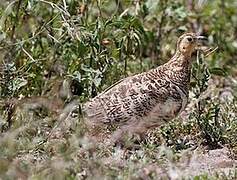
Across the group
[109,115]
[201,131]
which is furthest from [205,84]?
[109,115]

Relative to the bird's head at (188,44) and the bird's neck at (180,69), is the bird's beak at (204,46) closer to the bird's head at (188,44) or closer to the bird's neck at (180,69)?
the bird's head at (188,44)

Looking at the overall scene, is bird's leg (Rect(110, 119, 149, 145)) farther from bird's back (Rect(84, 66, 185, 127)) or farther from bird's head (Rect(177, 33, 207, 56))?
bird's head (Rect(177, 33, 207, 56))

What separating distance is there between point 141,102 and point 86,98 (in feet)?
2.60

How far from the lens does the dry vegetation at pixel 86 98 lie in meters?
5.02

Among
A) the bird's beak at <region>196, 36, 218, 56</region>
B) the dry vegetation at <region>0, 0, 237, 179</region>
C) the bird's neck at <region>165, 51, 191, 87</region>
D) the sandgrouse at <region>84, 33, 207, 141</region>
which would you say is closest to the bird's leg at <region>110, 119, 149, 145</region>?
the sandgrouse at <region>84, 33, 207, 141</region>

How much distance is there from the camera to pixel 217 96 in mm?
8281

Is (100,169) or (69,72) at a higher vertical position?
(69,72)

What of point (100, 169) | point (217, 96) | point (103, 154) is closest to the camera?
point (100, 169)

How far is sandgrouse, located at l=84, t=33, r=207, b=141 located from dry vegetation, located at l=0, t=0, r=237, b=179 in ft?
0.47

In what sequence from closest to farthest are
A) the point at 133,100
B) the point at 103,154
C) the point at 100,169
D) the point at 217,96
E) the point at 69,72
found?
the point at 100,169
the point at 103,154
the point at 133,100
the point at 69,72
the point at 217,96

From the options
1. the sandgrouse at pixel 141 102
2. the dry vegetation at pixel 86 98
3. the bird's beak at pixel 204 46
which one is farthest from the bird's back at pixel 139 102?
the bird's beak at pixel 204 46

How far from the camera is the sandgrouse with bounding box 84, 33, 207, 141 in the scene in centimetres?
623

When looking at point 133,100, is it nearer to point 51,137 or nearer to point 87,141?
point 51,137

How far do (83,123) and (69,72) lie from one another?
1.17m
